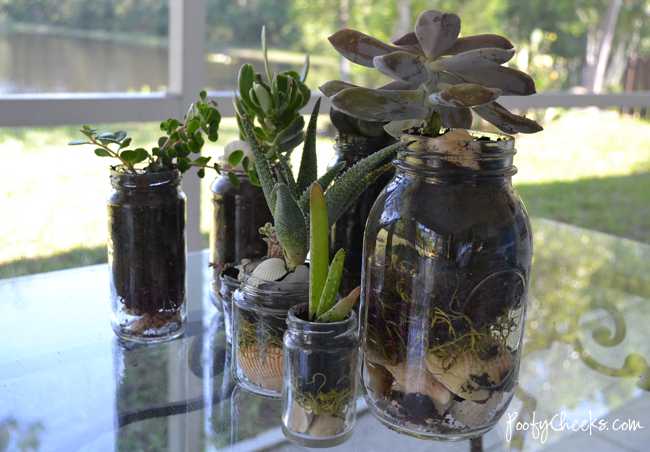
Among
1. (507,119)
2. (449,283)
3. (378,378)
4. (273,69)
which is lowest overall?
(378,378)

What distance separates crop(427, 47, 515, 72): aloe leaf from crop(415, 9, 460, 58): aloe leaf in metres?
0.02

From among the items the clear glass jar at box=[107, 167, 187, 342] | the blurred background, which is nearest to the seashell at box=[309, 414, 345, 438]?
the clear glass jar at box=[107, 167, 187, 342]

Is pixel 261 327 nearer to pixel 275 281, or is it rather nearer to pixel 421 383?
→ pixel 275 281

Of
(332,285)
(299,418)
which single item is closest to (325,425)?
(299,418)

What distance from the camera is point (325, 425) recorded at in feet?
1.61

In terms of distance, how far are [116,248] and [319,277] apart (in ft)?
0.85

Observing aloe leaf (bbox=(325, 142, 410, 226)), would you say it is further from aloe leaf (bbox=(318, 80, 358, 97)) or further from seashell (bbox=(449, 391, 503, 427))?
seashell (bbox=(449, 391, 503, 427))

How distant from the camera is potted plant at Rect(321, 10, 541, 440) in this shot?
0.45m

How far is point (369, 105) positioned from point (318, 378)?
22 cm

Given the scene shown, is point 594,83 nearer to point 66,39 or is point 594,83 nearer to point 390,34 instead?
point 390,34

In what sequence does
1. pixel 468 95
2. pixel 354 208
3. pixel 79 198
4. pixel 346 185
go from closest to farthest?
1. pixel 468 95
2. pixel 346 185
3. pixel 354 208
4. pixel 79 198

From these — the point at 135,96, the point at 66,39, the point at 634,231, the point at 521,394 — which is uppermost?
the point at 66,39

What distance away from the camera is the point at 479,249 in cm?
45

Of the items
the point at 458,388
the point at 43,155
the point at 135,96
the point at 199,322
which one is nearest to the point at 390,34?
the point at 43,155
